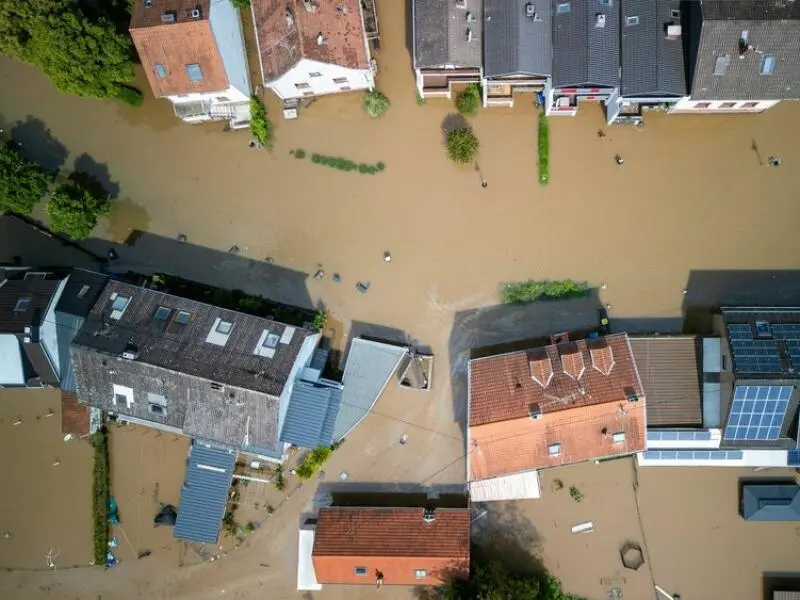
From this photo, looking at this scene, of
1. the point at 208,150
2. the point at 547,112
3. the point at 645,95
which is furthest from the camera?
the point at 208,150

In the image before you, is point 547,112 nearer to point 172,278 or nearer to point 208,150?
point 208,150

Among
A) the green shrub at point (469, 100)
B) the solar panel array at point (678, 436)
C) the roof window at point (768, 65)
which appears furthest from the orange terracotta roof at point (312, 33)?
the solar panel array at point (678, 436)

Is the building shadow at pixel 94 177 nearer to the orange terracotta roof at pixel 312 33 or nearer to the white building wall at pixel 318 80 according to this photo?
the white building wall at pixel 318 80

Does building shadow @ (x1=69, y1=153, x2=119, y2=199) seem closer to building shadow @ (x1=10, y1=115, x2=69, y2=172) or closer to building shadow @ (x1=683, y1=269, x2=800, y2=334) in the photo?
building shadow @ (x1=10, y1=115, x2=69, y2=172)

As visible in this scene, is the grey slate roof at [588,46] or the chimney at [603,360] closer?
the chimney at [603,360]

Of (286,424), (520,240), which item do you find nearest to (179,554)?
(286,424)
